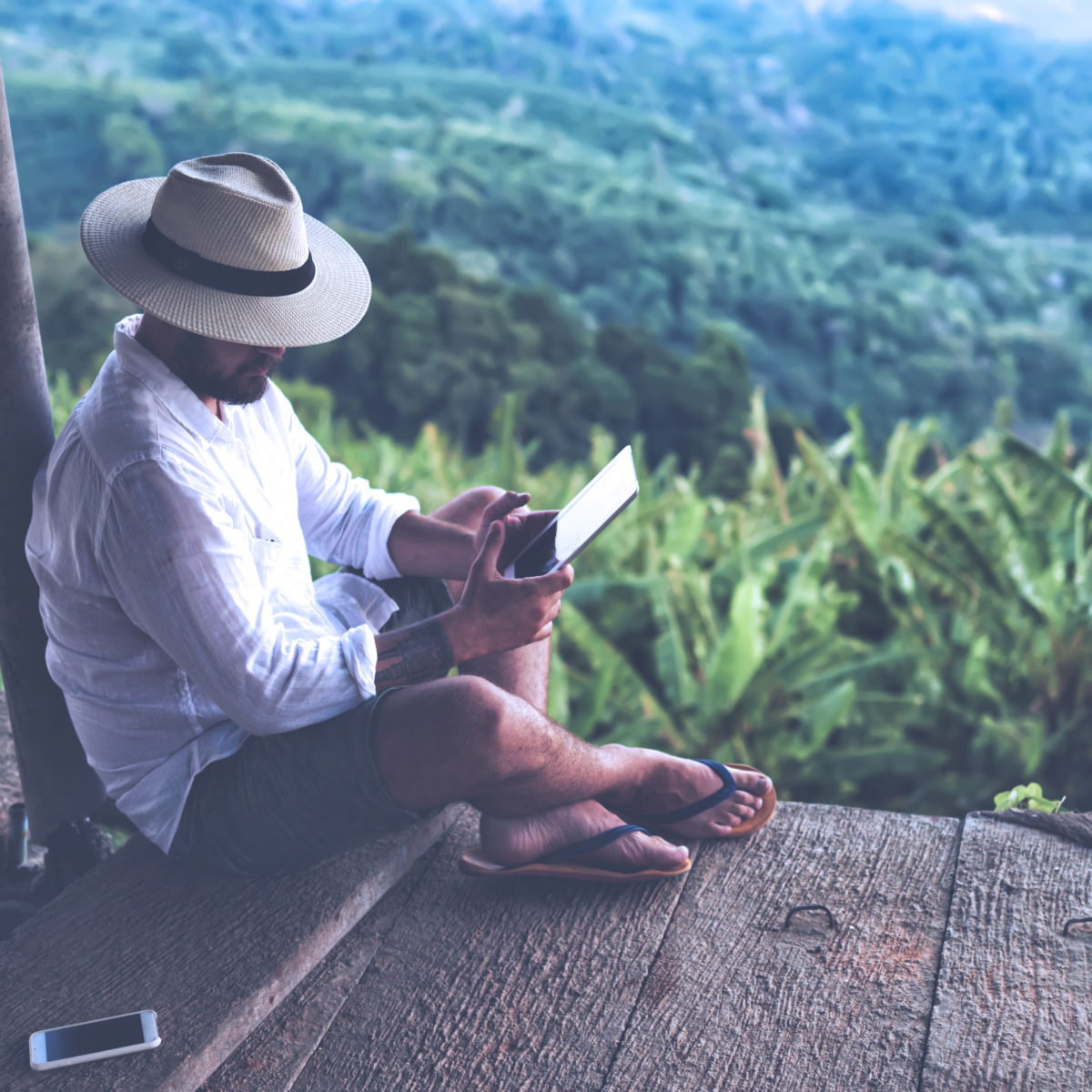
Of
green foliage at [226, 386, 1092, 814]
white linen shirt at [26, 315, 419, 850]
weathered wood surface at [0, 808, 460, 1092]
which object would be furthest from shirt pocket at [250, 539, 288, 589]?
green foliage at [226, 386, 1092, 814]

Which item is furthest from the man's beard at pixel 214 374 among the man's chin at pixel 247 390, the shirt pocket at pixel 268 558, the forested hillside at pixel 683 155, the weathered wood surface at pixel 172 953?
the forested hillside at pixel 683 155

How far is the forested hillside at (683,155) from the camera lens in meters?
21.9

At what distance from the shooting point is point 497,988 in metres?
1.62

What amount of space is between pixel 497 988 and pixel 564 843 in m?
0.29

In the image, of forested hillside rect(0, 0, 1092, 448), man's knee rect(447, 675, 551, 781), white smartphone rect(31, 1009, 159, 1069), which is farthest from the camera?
forested hillside rect(0, 0, 1092, 448)

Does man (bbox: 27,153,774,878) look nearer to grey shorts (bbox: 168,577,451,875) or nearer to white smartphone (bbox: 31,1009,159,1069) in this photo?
grey shorts (bbox: 168,577,451,875)

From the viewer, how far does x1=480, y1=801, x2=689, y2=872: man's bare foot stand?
182 centimetres

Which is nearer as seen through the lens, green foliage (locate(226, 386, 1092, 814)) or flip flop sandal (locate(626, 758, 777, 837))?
flip flop sandal (locate(626, 758, 777, 837))

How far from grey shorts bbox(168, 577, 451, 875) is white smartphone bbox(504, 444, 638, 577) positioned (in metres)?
0.36

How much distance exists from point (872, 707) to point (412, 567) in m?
2.01

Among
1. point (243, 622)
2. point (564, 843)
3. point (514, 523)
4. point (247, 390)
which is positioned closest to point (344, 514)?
point (514, 523)

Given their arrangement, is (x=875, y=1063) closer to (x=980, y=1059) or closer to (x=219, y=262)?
(x=980, y=1059)

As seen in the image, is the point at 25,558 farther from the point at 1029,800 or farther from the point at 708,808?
the point at 1029,800

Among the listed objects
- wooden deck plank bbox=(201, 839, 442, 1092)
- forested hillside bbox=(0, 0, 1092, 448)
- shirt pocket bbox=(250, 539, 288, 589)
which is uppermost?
shirt pocket bbox=(250, 539, 288, 589)
